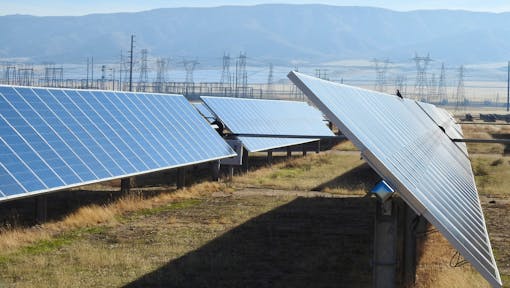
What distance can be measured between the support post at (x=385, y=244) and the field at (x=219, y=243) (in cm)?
215

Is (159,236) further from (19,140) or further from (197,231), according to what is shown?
(19,140)

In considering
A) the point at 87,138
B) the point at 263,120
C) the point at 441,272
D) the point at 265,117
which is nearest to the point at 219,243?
the point at 441,272

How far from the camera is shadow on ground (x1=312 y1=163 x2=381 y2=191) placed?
3028 cm

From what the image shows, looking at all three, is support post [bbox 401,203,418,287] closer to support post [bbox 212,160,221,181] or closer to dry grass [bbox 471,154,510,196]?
support post [bbox 212,160,221,181]

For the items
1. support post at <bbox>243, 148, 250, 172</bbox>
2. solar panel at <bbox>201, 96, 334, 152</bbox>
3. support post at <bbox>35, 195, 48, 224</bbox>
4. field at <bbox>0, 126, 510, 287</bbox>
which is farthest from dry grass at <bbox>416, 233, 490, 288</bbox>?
Result: support post at <bbox>243, 148, 250, 172</bbox>

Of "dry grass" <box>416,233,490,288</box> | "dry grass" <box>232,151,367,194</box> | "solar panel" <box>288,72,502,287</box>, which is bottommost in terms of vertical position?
"dry grass" <box>232,151,367,194</box>

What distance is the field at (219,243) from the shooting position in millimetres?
14641

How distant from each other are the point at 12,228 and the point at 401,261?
28.2 ft

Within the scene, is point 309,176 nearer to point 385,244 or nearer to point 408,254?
point 408,254

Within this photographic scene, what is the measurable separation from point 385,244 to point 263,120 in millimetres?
30152

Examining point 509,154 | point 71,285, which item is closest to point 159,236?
point 71,285

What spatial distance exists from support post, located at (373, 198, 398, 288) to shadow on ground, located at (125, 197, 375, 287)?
2.23 meters

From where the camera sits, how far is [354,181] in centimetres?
3253

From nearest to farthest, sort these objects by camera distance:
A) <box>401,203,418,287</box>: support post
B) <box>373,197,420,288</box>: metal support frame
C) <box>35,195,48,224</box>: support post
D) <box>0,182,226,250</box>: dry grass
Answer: <box>373,197,420,288</box>: metal support frame
<box>401,203,418,287</box>: support post
<box>0,182,226,250</box>: dry grass
<box>35,195,48,224</box>: support post
